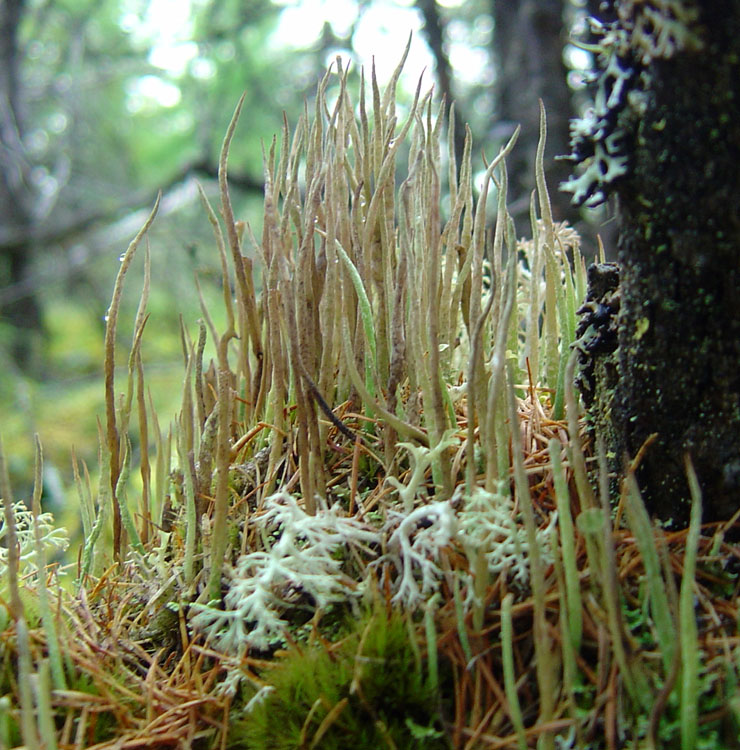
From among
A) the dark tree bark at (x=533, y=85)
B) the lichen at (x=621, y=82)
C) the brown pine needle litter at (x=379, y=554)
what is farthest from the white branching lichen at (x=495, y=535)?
the dark tree bark at (x=533, y=85)

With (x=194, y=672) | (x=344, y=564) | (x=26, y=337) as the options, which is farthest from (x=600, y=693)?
(x=26, y=337)

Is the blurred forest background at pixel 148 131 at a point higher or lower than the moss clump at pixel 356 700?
higher

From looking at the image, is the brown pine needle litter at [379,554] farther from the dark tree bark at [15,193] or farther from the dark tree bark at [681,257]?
the dark tree bark at [15,193]

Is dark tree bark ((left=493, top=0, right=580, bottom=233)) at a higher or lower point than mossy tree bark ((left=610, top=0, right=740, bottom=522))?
higher

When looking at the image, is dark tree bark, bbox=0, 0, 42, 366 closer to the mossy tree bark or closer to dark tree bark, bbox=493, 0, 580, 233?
dark tree bark, bbox=493, 0, 580, 233

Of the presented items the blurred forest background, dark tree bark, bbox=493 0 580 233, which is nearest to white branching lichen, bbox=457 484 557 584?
the blurred forest background

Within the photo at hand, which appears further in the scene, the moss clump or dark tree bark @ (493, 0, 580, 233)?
dark tree bark @ (493, 0, 580, 233)

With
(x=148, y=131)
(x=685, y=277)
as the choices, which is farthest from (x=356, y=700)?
(x=148, y=131)
